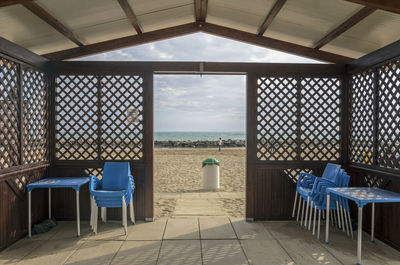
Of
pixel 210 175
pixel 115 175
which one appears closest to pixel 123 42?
pixel 115 175

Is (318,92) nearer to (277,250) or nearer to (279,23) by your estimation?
(279,23)

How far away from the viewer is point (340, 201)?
343cm

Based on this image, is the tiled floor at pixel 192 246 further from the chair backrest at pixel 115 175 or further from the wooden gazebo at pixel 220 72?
the chair backrest at pixel 115 175

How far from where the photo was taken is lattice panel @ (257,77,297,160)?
4.09 m

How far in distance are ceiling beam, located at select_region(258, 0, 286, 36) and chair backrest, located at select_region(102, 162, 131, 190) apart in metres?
2.79

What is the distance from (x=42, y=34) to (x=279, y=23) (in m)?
3.14

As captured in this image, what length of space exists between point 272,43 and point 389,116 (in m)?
1.92

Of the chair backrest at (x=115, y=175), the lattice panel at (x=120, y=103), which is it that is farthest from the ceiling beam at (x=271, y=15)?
the chair backrest at (x=115, y=175)

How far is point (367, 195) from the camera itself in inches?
111

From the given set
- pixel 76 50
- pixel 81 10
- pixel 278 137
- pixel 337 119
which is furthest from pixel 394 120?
pixel 76 50

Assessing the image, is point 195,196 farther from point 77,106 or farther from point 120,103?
point 77,106

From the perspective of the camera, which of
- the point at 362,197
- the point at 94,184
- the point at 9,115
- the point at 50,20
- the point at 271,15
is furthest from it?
the point at 94,184

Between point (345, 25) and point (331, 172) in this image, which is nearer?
point (345, 25)

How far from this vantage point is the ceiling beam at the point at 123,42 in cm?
399
